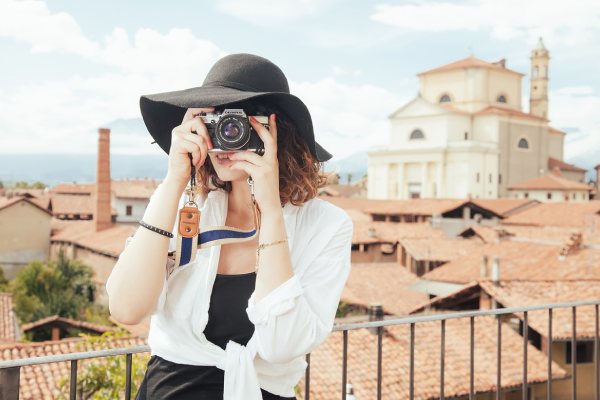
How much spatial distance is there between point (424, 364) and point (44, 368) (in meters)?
7.26

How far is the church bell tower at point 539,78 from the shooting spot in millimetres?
57156

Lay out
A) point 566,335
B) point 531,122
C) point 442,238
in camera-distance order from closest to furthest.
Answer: point 566,335
point 442,238
point 531,122

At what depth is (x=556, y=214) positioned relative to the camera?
3034 centimetres

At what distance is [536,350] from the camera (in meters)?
13.6

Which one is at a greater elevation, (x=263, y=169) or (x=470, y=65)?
(x=470, y=65)

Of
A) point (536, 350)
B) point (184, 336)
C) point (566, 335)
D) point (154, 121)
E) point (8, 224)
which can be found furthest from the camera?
point (8, 224)

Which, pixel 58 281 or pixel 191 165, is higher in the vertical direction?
pixel 191 165

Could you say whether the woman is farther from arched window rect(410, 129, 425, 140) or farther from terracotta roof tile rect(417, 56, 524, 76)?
terracotta roof tile rect(417, 56, 524, 76)

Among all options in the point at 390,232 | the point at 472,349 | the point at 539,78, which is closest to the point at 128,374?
the point at 472,349

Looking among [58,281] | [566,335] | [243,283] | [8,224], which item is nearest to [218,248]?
[243,283]

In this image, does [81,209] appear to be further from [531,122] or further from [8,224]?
[531,122]

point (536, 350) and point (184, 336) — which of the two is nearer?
point (184, 336)

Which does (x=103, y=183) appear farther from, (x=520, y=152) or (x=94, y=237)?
(x=520, y=152)

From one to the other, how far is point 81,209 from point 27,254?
37.8 ft
